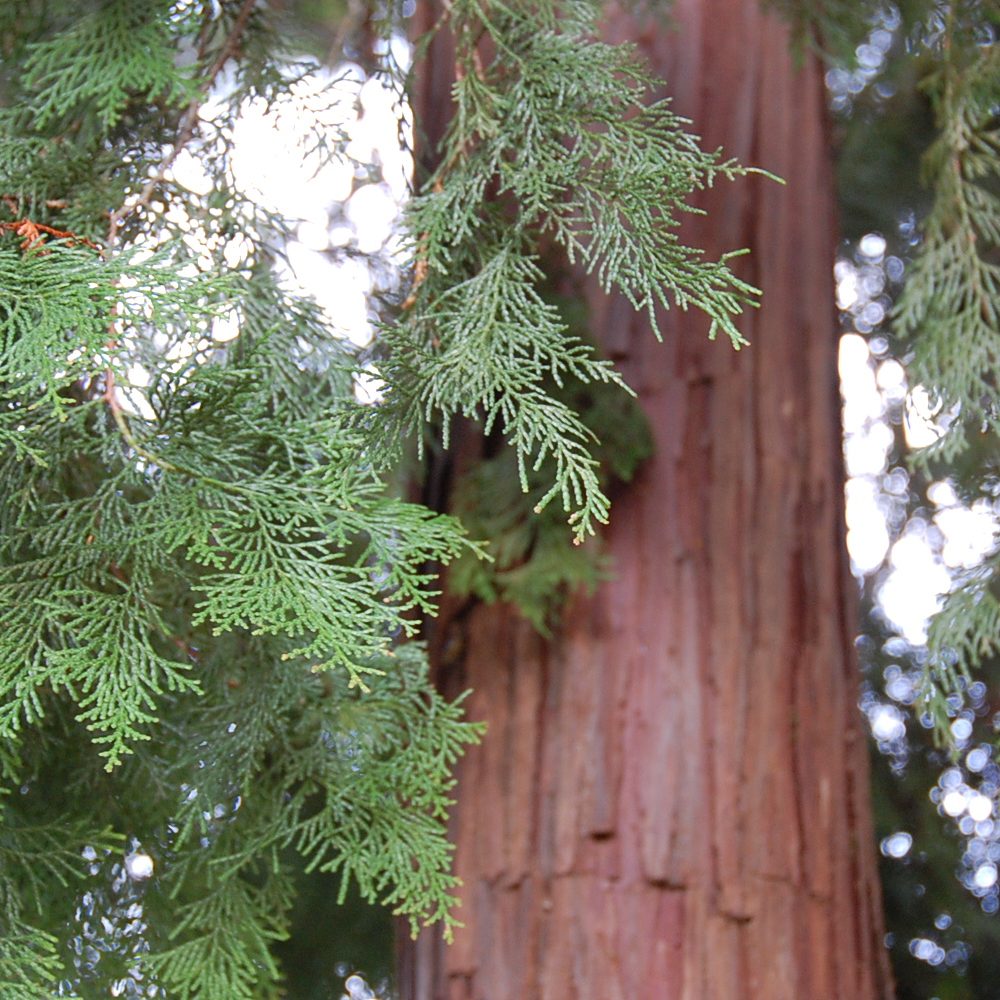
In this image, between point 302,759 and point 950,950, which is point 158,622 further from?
point 950,950

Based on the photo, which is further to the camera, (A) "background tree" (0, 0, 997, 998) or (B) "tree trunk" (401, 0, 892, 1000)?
(B) "tree trunk" (401, 0, 892, 1000)

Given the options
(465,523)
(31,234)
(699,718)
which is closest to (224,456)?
(31,234)

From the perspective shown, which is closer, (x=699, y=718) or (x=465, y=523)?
(x=699, y=718)

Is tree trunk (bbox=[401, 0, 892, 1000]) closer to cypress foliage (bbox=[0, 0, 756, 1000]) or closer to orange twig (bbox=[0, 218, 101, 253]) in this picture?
cypress foliage (bbox=[0, 0, 756, 1000])

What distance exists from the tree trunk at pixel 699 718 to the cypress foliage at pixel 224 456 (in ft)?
1.28

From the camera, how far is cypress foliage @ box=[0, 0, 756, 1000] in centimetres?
122

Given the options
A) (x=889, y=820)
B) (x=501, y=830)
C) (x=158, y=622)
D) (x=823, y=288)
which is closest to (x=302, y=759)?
(x=158, y=622)

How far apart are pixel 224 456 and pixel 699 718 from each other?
3.27 feet

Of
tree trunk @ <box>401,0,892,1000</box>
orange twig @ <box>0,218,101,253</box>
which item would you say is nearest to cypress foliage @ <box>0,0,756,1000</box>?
orange twig @ <box>0,218,101,253</box>

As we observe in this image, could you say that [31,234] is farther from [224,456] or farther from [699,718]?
[699,718]

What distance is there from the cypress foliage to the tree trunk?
0.39 m

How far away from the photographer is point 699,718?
1936 mm

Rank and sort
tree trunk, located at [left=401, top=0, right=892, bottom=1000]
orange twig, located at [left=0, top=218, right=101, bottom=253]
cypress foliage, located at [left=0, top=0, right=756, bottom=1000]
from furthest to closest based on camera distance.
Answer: tree trunk, located at [left=401, top=0, right=892, bottom=1000] → orange twig, located at [left=0, top=218, right=101, bottom=253] → cypress foliage, located at [left=0, top=0, right=756, bottom=1000]

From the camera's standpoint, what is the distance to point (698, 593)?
2.03m
